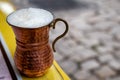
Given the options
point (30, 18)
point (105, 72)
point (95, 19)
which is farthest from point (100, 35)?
point (30, 18)

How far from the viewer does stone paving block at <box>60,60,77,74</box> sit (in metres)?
2.92

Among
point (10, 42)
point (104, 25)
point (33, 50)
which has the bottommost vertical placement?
point (104, 25)

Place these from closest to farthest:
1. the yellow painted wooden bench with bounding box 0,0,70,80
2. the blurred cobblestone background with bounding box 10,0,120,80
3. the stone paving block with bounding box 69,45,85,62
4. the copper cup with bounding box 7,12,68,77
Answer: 1. the copper cup with bounding box 7,12,68,77
2. the yellow painted wooden bench with bounding box 0,0,70,80
3. the blurred cobblestone background with bounding box 10,0,120,80
4. the stone paving block with bounding box 69,45,85,62

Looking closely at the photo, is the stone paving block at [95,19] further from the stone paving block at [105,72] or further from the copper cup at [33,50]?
the copper cup at [33,50]

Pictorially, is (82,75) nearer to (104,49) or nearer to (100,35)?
(104,49)

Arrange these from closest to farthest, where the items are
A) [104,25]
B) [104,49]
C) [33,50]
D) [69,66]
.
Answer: [33,50]
[69,66]
[104,49]
[104,25]

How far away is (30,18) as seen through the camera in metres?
1.11

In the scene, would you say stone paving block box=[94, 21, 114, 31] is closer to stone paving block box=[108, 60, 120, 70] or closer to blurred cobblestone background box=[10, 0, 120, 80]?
blurred cobblestone background box=[10, 0, 120, 80]

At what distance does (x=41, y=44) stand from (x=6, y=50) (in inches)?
11.1

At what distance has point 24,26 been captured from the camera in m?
1.06

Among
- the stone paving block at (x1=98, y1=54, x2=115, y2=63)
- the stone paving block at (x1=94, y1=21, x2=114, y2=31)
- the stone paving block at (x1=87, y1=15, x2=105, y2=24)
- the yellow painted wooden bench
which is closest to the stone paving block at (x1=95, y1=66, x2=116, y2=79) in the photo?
the stone paving block at (x1=98, y1=54, x2=115, y2=63)

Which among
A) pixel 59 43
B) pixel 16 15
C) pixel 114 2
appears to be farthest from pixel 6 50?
pixel 114 2

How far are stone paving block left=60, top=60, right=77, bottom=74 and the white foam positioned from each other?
1795 millimetres

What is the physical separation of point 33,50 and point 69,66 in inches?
75.7
